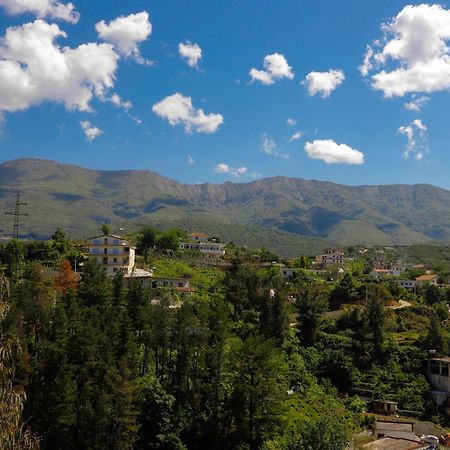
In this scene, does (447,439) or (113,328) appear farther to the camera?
(447,439)

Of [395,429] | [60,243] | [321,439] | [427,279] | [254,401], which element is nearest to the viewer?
[321,439]

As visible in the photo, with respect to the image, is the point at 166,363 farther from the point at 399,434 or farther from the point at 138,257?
the point at 138,257

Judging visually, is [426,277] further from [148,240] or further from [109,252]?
[109,252]

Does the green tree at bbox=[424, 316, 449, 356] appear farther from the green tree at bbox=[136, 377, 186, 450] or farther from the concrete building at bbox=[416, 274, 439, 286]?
the concrete building at bbox=[416, 274, 439, 286]

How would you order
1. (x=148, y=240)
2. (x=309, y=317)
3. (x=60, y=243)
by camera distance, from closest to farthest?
1. (x=309, y=317)
2. (x=60, y=243)
3. (x=148, y=240)

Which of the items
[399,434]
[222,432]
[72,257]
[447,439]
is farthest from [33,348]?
[72,257]

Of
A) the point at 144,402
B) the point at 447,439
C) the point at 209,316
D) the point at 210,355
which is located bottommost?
the point at 447,439

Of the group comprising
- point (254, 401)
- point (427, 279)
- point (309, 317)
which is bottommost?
point (254, 401)

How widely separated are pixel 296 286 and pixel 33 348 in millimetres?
45618

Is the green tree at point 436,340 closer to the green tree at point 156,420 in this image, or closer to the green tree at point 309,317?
the green tree at point 309,317

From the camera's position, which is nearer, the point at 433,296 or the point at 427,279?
the point at 433,296

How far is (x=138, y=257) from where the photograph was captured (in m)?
75.1

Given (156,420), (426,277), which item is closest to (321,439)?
(156,420)

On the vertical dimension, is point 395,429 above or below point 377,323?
below
